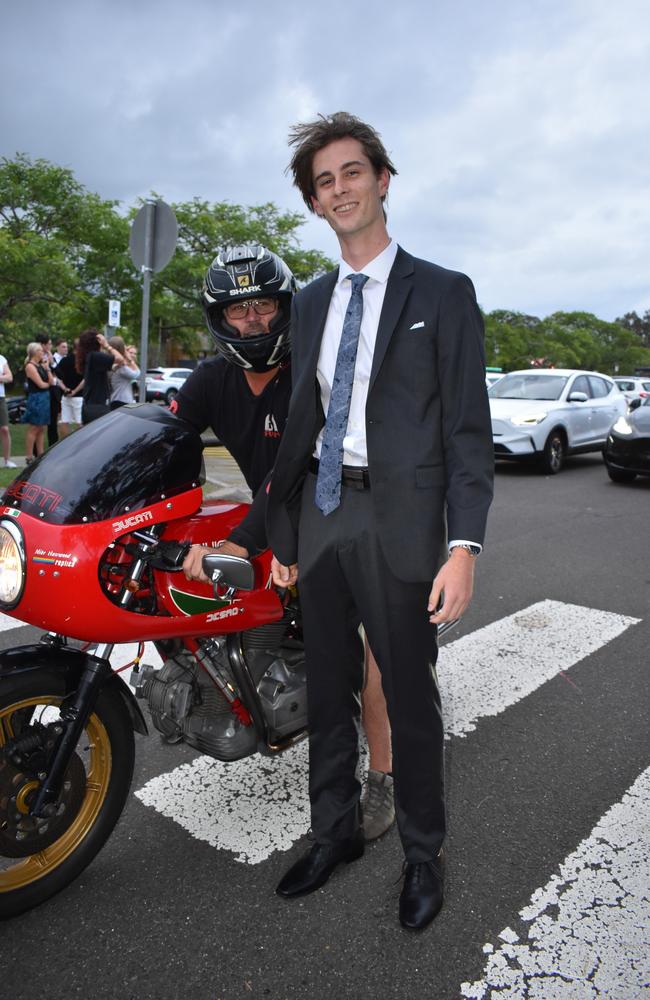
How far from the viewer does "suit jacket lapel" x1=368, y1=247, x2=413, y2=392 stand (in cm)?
209

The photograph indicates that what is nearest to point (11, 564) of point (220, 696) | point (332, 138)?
point (220, 696)

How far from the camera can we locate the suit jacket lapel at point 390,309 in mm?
2092

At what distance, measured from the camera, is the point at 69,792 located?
234cm

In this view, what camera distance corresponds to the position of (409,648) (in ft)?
7.39

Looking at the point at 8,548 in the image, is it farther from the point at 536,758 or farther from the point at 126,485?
the point at 536,758

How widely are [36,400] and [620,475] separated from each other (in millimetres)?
7813

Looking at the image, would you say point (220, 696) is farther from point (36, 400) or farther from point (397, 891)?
point (36, 400)

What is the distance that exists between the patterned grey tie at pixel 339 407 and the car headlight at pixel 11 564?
820 mm

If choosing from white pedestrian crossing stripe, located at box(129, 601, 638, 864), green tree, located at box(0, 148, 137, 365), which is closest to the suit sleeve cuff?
white pedestrian crossing stripe, located at box(129, 601, 638, 864)

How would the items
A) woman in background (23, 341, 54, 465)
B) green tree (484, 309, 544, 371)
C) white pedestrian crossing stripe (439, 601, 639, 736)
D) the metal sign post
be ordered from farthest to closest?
green tree (484, 309, 544, 371)
woman in background (23, 341, 54, 465)
the metal sign post
white pedestrian crossing stripe (439, 601, 639, 736)

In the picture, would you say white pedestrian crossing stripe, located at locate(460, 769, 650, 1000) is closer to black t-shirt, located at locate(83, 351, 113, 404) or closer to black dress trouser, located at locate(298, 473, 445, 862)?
black dress trouser, located at locate(298, 473, 445, 862)

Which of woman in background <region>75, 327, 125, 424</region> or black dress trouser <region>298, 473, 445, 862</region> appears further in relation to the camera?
woman in background <region>75, 327, 125, 424</region>

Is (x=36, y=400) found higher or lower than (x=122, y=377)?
lower

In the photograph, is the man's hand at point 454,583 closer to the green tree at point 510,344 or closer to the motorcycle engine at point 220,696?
the motorcycle engine at point 220,696
